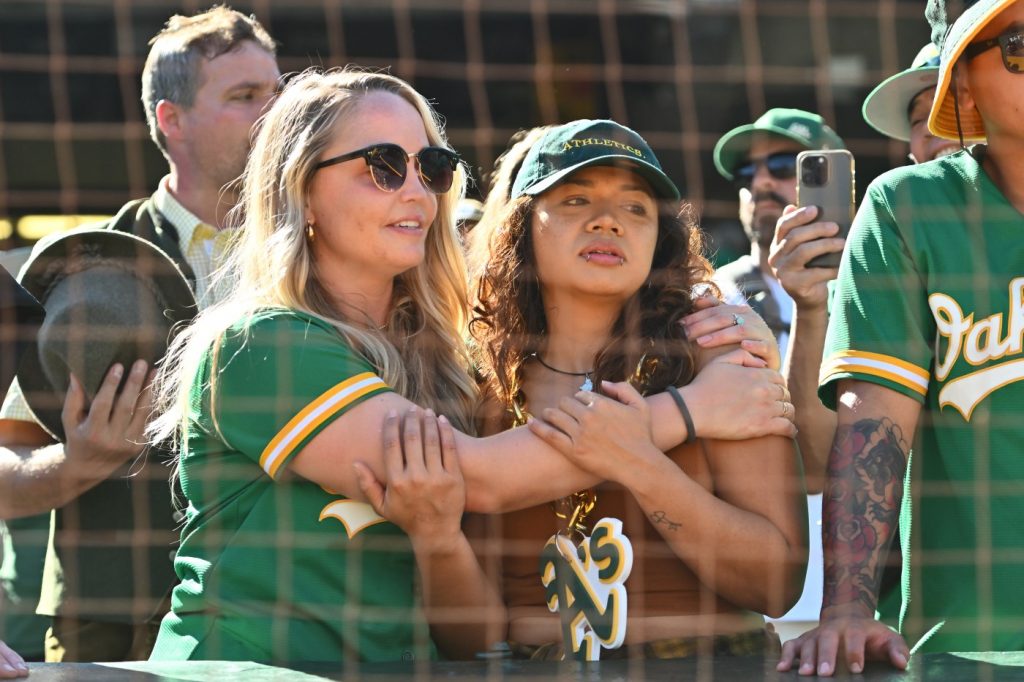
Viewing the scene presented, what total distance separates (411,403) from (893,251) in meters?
0.82

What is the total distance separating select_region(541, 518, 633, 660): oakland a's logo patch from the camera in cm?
237

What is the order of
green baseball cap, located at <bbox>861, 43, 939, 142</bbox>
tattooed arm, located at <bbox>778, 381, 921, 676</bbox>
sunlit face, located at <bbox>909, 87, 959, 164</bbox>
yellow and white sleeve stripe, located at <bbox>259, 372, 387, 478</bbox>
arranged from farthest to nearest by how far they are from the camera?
green baseball cap, located at <bbox>861, 43, 939, 142</bbox>
sunlit face, located at <bbox>909, 87, 959, 164</bbox>
yellow and white sleeve stripe, located at <bbox>259, 372, 387, 478</bbox>
tattooed arm, located at <bbox>778, 381, 921, 676</bbox>

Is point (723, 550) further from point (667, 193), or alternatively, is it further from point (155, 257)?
point (155, 257)

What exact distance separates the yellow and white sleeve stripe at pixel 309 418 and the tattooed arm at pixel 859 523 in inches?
30.0

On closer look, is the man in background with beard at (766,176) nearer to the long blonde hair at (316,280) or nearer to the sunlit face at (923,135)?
the sunlit face at (923,135)

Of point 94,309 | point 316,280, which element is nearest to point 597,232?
point 316,280

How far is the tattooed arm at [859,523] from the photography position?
7.20 feet

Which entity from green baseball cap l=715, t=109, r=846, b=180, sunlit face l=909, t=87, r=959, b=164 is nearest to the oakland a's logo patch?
sunlit face l=909, t=87, r=959, b=164

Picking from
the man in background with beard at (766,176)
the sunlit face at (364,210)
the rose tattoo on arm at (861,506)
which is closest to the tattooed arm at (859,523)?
the rose tattoo on arm at (861,506)

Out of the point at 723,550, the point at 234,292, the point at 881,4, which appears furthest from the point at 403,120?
the point at 881,4

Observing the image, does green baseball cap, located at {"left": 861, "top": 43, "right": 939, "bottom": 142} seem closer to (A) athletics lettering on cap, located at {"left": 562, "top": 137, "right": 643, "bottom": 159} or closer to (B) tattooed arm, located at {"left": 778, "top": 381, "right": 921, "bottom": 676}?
(A) athletics lettering on cap, located at {"left": 562, "top": 137, "right": 643, "bottom": 159}

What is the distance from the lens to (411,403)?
2.37 m

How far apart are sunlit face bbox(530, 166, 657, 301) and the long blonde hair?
8.0 inches

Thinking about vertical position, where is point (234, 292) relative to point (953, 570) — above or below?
above
